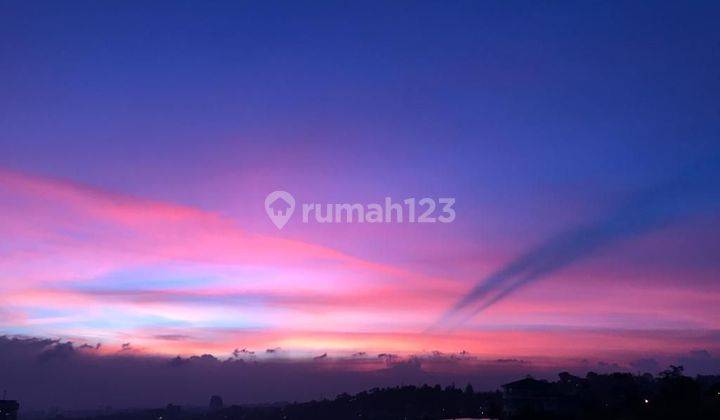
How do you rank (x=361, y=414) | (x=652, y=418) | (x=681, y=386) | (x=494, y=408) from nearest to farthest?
(x=652, y=418), (x=681, y=386), (x=494, y=408), (x=361, y=414)

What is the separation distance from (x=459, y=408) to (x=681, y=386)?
112503mm

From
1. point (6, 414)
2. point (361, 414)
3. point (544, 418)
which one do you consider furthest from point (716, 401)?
point (361, 414)

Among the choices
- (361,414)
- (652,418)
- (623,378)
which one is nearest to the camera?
(652,418)

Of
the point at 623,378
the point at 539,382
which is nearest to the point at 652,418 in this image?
the point at 539,382

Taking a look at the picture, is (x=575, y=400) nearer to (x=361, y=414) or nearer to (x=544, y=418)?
(x=544, y=418)

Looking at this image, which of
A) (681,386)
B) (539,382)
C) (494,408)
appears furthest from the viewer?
(494,408)

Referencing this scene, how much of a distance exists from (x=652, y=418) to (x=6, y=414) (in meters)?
115

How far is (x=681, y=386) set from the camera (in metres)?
76.3

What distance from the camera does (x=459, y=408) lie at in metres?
184

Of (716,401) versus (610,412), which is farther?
(610,412)

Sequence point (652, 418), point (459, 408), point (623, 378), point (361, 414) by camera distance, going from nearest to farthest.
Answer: point (652, 418)
point (623, 378)
point (459, 408)
point (361, 414)

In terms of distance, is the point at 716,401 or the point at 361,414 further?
the point at 361,414

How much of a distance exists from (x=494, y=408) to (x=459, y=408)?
274 ft

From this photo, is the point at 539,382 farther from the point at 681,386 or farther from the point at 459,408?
the point at 459,408
